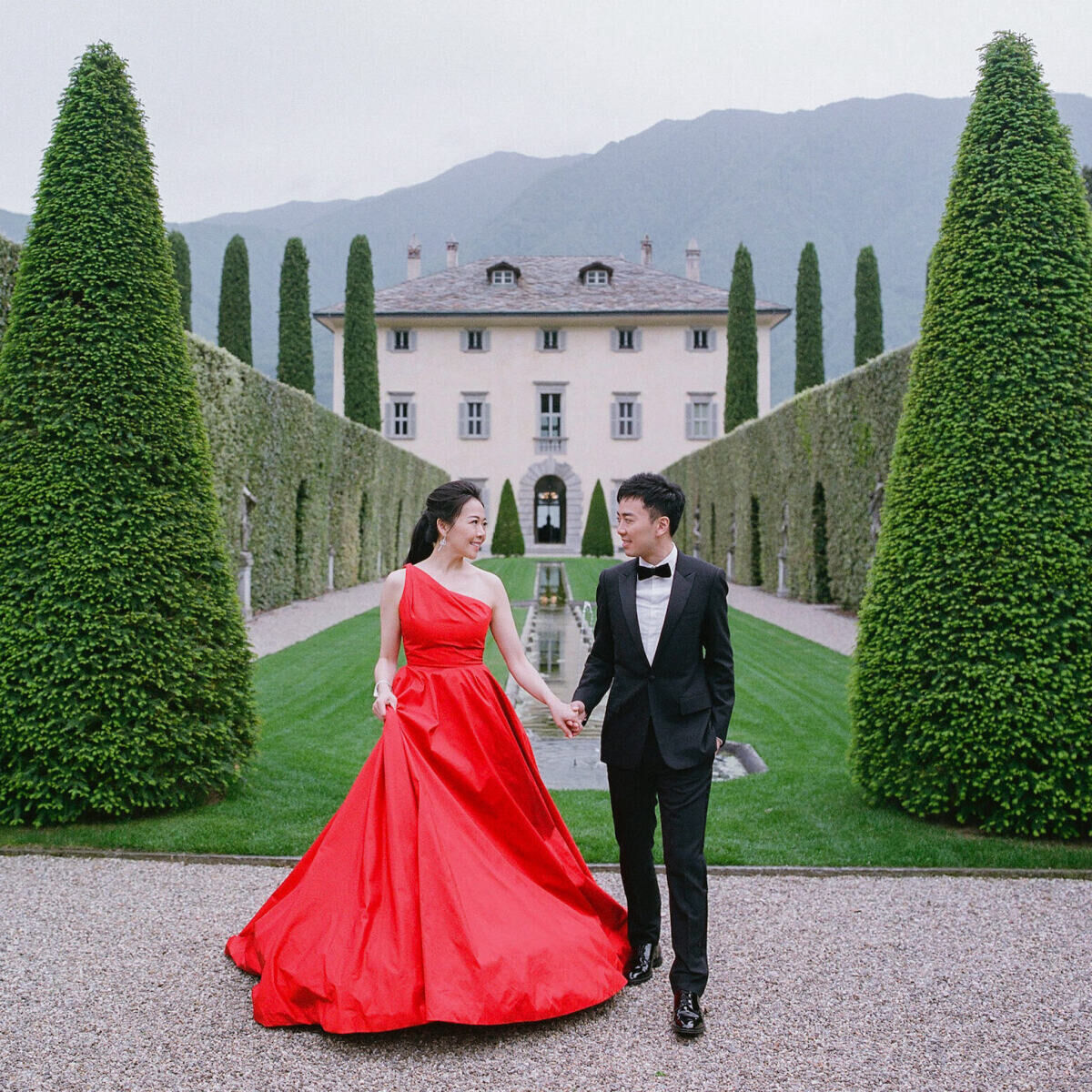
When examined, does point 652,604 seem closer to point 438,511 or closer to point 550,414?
point 438,511

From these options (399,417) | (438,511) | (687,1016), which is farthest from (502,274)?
(687,1016)

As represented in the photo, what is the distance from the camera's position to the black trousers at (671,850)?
2867mm

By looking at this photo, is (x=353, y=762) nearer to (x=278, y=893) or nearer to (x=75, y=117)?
(x=278, y=893)

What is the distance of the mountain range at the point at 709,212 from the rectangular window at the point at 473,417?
73300 millimetres

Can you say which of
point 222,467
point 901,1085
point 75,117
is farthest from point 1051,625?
point 222,467

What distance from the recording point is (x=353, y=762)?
6223 millimetres

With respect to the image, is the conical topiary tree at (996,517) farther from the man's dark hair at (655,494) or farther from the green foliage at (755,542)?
the green foliage at (755,542)

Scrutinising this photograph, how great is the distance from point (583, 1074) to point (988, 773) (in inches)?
108

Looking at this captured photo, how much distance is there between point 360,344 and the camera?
32.8 m

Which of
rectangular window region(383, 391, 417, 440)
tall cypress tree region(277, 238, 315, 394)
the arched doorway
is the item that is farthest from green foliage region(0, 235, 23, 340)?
the arched doorway

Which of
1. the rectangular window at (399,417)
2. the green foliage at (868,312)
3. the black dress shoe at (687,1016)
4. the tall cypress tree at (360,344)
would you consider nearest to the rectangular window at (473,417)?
the rectangular window at (399,417)

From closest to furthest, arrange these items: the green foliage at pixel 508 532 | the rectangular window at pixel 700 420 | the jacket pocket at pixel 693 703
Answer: the jacket pocket at pixel 693 703, the green foliage at pixel 508 532, the rectangular window at pixel 700 420

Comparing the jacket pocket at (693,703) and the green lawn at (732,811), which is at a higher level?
the jacket pocket at (693,703)

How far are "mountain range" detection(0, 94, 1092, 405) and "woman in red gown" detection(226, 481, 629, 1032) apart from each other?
109m
